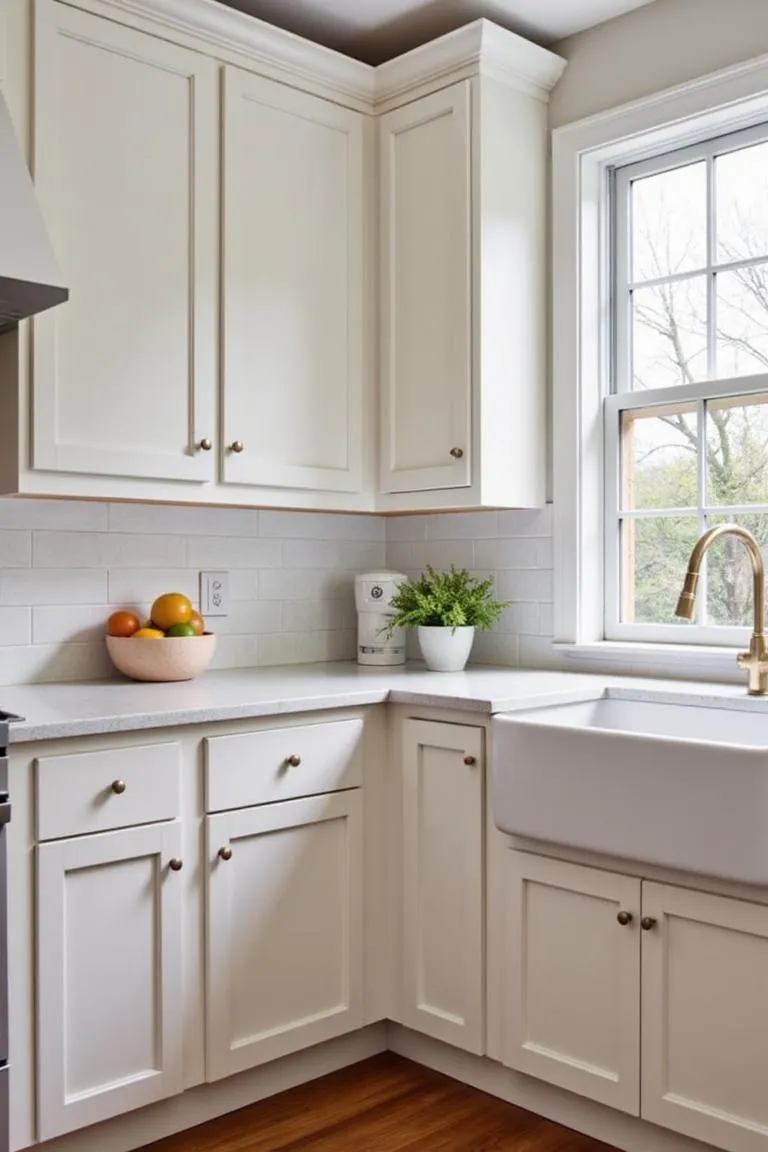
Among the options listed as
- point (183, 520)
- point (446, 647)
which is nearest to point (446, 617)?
point (446, 647)

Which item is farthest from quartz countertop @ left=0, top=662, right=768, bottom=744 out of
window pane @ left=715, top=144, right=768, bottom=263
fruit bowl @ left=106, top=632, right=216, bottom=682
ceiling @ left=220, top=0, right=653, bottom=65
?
ceiling @ left=220, top=0, right=653, bottom=65

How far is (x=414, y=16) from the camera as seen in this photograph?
9.07 feet

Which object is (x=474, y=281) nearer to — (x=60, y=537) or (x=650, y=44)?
(x=650, y=44)

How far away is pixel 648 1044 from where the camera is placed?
2014 millimetres

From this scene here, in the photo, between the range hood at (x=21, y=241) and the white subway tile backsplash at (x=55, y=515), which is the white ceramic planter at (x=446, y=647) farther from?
the range hood at (x=21, y=241)

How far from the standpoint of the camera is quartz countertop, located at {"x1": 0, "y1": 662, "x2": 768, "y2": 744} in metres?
2.03

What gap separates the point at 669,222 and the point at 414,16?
0.81 metres

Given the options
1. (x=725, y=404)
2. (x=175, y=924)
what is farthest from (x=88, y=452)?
(x=725, y=404)

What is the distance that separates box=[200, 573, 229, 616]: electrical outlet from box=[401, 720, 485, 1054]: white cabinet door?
0.70m

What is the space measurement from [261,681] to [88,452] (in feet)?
2.18

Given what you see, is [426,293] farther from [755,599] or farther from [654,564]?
[755,599]

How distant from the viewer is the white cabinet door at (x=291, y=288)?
2.60 metres

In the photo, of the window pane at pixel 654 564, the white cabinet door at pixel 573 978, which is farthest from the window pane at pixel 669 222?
the white cabinet door at pixel 573 978

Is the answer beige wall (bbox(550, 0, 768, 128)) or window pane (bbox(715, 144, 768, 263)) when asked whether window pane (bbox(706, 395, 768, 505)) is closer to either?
window pane (bbox(715, 144, 768, 263))
